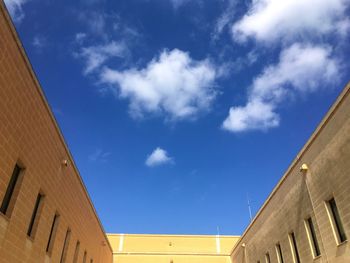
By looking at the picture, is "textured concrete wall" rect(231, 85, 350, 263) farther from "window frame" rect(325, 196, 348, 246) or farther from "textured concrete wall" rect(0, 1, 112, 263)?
"textured concrete wall" rect(0, 1, 112, 263)

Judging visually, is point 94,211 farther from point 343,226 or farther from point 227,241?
point 227,241

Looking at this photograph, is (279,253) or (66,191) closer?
(66,191)

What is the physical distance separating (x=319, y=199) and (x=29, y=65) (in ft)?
36.4

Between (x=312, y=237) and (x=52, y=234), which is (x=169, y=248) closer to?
(x=52, y=234)

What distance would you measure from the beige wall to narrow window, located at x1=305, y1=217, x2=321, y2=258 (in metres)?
19.2

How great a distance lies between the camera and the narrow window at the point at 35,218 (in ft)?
37.7

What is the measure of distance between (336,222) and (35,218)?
34.4 feet

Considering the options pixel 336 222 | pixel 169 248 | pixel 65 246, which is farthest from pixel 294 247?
pixel 169 248

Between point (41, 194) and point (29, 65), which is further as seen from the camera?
point (41, 194)

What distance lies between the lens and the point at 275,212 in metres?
17.8

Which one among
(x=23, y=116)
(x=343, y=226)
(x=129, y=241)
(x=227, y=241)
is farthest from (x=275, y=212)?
(x=129, y=241)

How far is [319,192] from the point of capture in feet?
42.6

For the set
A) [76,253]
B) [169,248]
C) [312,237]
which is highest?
[169,248]

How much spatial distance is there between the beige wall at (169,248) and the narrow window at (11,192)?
24.2m
